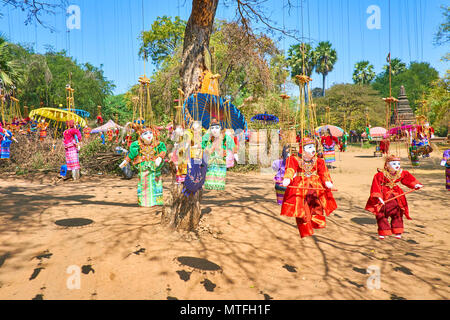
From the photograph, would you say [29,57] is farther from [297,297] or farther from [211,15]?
[297,297]

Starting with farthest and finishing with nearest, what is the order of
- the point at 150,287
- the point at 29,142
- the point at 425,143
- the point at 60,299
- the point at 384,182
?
the point at 425,143 < the point at 29,142 < the point at 384,182 < the point at 150,287 < the point at 60,299

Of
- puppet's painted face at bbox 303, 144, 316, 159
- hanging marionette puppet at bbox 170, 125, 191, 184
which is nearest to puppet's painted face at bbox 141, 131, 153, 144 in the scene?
hanging marionette puppet at bbox 170, 125, 191, 184

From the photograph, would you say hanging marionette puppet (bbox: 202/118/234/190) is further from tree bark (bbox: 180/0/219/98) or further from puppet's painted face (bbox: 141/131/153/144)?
puppet's painted face (bbox: 141/131/153/144)

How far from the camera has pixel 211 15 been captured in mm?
5539

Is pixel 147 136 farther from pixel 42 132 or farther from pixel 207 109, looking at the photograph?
pixel 42 132

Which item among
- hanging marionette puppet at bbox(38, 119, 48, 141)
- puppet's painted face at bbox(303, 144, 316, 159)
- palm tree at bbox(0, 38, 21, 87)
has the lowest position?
puppet's painted face at bbox(303, 144, 316, 159)

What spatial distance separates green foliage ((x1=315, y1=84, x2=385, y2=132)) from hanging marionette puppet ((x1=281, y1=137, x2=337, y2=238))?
29.3 meters

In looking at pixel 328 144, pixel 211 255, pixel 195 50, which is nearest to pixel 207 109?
pixel 195 50

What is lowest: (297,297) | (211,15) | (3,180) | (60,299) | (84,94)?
(297,297)

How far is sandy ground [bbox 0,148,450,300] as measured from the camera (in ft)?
12.3

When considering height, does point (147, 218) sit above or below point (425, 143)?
below
